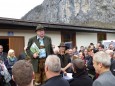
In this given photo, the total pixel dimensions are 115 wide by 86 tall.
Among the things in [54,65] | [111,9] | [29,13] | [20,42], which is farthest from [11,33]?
[29,13]

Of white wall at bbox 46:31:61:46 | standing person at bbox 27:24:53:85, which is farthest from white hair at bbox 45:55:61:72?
white wall at bbox 46:31:61:46

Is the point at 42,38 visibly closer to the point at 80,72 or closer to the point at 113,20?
the point at 80,72

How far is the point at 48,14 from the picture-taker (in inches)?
2288

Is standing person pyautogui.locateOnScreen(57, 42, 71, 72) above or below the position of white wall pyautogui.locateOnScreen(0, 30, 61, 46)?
below

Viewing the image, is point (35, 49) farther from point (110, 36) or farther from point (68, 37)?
point (110, 36)

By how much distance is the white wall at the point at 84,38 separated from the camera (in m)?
18.9

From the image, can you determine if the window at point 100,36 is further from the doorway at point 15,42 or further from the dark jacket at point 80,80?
the dark jacket at point 80,80

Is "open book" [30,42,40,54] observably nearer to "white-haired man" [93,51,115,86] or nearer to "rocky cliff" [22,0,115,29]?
"white-haired man" [93,51,115,86]

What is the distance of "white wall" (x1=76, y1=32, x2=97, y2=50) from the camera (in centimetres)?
1889

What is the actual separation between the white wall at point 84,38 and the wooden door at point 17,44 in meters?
5.31

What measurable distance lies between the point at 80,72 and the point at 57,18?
1944 inches

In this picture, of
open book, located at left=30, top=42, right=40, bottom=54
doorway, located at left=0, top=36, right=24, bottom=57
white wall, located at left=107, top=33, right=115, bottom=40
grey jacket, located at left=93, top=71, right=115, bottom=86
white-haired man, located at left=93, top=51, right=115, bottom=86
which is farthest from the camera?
white wall, located at left=107, top=33, right=115, bottom=40

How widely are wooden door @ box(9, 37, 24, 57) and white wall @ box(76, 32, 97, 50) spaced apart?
17.4ft

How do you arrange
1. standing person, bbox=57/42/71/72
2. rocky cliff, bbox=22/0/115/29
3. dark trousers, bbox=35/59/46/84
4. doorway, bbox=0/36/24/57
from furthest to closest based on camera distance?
rocky cliff, bbox=22/0/115/29 → doorway, bbox=0/36/24/57 → standing person, bbox=57/42/71/72 → dark trousers, bbox=35/59/46/84
